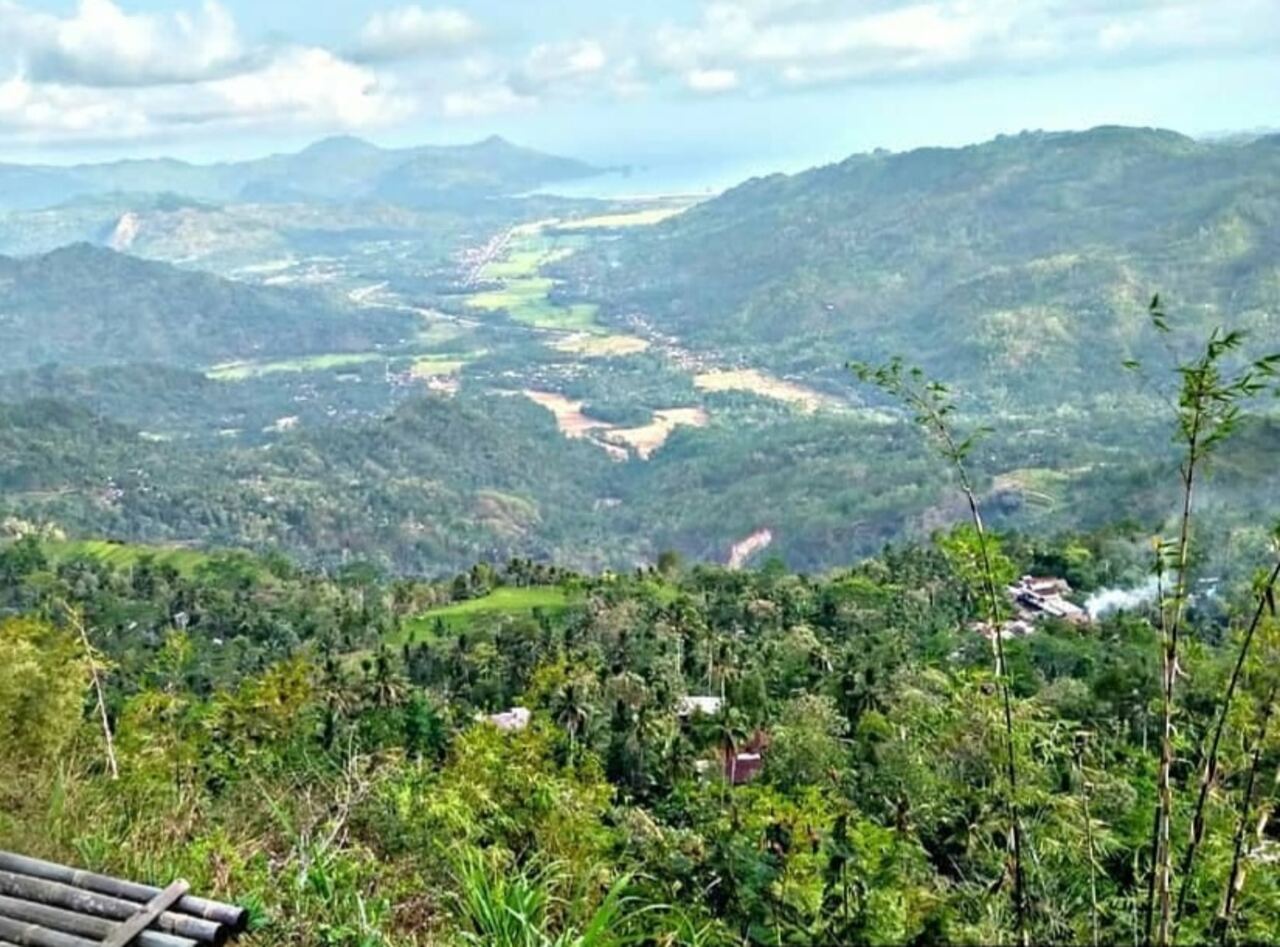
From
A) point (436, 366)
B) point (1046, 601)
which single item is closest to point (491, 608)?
point (1046, 601)

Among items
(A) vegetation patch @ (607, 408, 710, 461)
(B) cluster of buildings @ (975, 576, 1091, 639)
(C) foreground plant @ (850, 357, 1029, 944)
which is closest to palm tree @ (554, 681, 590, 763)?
(B) cluster of buildings @ (975, 576, 1091, 639)

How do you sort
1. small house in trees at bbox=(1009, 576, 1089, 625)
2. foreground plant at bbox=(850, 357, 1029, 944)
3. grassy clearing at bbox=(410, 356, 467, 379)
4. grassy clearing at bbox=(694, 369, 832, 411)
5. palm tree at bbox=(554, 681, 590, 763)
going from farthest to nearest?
grassy clearing at bbox=(410, 356, 467, 379)
grassy clearing at bbox=(694, 369, 832, 411)
small house in trees at bbox=(1009, 576, 1089, 625)
palm tree at bbox=(554, 681, 590, 763)
foreground plant at bbox=(850, 357, 1029, 944)

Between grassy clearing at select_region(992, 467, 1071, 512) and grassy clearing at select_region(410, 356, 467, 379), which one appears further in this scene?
grassy clearing at select_region(410, 356, 467, 379)

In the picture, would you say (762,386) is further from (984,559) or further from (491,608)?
(984,559)

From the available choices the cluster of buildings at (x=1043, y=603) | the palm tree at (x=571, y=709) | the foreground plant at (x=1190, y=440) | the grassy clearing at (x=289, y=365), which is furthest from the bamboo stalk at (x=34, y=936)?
the grassy clearing at (x=289, y=365)

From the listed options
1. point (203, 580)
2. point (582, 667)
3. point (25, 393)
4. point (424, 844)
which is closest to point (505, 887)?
point (424, 844)

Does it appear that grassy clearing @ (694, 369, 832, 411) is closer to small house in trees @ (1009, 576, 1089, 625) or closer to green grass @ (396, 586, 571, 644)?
green grass @ (396, 586, 571, 644)

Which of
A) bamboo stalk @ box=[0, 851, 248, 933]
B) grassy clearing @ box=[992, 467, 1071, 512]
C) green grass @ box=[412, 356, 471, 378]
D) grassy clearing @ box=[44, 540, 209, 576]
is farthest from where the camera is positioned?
green grass @ box=[412, 356, 471, 378]
